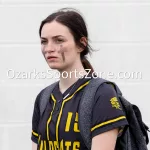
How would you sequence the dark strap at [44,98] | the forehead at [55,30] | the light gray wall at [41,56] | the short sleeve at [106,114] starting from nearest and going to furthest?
the short sleeve at [106,114]
the forehead at [55,30]
the dark strap at [44,98]
the light gray wall at [41,56]

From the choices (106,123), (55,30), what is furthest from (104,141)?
(55,30)

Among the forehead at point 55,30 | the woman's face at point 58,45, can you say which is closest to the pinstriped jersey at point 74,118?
the woman's face at point 58,45

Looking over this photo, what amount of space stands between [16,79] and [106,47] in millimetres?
593

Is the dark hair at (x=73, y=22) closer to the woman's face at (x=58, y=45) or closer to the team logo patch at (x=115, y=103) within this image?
the woman's face at (x=58, y=45)

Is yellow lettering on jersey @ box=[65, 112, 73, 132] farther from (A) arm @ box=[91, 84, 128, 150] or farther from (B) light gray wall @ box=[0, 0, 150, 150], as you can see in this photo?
(B) light gray wall @ box=[0, 0, 150, 150]

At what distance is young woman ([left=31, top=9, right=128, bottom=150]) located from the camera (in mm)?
1601

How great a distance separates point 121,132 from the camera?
65.1 inches

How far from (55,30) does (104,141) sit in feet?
1.59

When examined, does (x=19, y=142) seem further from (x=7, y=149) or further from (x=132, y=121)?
(x=132, y=121)

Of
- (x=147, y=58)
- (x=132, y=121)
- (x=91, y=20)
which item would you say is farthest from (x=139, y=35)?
(x=132, y=121)

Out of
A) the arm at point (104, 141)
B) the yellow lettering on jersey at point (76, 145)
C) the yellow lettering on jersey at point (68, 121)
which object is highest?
the yellow lettering on jersey at point (68, 121)

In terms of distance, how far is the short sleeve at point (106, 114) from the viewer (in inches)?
62.7

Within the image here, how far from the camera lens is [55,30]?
5.58 ft

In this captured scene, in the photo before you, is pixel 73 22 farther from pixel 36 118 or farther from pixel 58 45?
pixel 36 118
